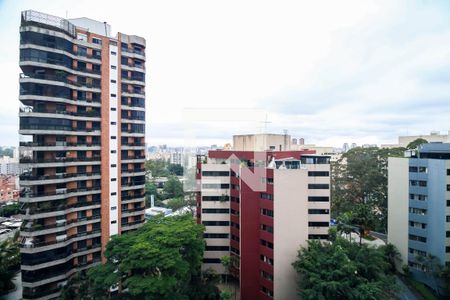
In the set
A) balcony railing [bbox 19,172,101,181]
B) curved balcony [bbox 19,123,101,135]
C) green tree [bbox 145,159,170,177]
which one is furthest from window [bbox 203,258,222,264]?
green tree [bbox 145,159,170,177]

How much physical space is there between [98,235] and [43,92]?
1170cm

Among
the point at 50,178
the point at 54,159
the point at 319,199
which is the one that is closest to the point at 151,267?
the point at 50,178

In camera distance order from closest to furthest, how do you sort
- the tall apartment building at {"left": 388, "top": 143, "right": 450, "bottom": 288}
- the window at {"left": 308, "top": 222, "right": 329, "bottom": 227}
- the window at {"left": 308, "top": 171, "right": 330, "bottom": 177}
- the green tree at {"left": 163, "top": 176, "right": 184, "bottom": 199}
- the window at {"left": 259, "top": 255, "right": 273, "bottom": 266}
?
the window at {"left": 259, "top": 255, "right": 273, "bottom": 266} → the tall apartment building at {"left": 388, "top": 143, "right": 450, "bottom": 288} → the window at {"left": 308, "top": 222, "right": 329, "bottom": 227} → the window at {"left": 308, "top": 171, "right": 330, "bottom": 177} → the green tree at {"left": 163, "top": 176, "right": 184, "bottom": 199}

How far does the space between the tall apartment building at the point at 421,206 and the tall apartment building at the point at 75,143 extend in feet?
77.5

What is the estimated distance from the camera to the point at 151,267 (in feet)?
46.8

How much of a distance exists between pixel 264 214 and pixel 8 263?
2038 centimetres

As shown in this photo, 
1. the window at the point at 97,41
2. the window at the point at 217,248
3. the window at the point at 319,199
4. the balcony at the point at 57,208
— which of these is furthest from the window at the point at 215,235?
the window at the point at 97,41

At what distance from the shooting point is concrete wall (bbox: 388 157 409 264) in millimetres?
21172

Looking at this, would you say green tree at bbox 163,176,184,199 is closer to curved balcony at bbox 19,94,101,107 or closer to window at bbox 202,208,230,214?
window at bbox 202,208,230,214

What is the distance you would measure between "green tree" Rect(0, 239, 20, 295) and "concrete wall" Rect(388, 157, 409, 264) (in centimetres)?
3179

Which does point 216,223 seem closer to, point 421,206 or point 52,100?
point 52,100

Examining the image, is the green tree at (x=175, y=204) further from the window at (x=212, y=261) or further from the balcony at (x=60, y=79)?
the balcony at (x=60, y=79)

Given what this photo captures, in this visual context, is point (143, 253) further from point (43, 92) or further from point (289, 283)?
point (43, 92)

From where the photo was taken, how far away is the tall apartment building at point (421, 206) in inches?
746
